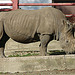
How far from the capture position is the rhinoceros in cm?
439

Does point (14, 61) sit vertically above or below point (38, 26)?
below

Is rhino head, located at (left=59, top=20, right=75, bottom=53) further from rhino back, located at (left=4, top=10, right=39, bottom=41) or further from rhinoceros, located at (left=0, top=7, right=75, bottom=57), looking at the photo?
rhino back, located at (left=4, top=10, right=39, bottom=41)

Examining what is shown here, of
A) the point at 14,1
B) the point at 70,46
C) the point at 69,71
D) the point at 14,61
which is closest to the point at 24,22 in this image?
the point at 14,61

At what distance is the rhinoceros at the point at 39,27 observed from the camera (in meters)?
4.39

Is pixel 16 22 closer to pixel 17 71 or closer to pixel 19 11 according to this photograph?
pixel 19 11

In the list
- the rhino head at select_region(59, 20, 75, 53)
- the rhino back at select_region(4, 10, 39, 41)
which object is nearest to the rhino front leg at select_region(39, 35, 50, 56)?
the rhino back at select_region(4, 10, 39, 41)

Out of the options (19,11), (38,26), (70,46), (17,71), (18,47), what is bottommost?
(18,47)

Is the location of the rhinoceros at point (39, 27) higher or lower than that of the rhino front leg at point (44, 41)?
higher

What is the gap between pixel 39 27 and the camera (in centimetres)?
439

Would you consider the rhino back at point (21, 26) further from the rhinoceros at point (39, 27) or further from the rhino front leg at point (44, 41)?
the rhino front leg at point (44, 41)

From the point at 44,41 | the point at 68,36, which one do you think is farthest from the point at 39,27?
the point at 68,36

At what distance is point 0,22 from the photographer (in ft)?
14.6

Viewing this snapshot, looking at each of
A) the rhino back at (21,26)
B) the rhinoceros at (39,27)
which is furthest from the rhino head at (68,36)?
the rhino back at (21,26)

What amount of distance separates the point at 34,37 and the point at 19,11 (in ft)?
2.67
